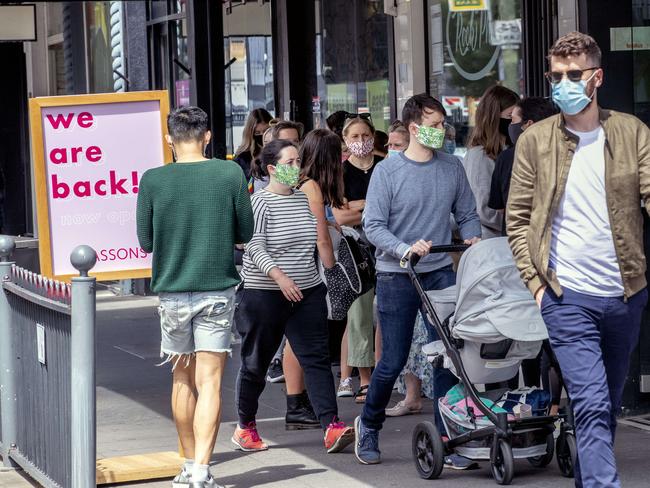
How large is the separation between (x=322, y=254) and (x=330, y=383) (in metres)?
0.86

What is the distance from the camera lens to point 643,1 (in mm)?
7977

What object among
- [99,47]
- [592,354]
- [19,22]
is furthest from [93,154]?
[19,22]

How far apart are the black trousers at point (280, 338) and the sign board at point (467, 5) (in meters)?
3.85

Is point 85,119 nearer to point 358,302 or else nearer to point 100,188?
point 100,188

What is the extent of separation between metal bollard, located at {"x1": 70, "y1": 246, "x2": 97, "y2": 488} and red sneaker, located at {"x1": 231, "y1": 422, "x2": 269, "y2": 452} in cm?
156

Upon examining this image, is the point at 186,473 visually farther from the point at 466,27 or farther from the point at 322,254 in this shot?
the point at 466,27

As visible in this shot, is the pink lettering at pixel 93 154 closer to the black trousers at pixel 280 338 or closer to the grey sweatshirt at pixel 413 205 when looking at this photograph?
the black trousers at pixel 280 338

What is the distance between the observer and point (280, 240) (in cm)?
748

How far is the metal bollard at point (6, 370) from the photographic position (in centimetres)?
731

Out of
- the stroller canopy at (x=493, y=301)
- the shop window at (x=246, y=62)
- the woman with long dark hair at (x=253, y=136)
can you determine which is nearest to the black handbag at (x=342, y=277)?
the stroller canopy at (x=493, y=301)

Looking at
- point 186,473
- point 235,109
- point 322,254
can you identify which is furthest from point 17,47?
point 186,473

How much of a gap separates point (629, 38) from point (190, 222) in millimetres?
2951

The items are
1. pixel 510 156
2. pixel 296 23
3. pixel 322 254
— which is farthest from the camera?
pixel 296 23

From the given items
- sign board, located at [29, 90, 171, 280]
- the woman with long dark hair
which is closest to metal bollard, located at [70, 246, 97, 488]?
sign board, located at [29, 90, 171, 280]
